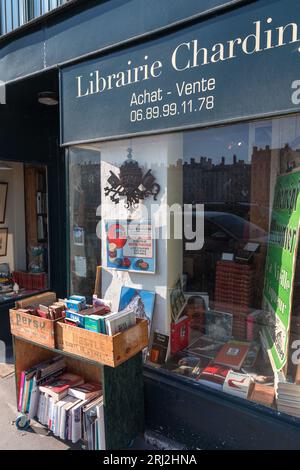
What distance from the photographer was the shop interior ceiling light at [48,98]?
3931mm

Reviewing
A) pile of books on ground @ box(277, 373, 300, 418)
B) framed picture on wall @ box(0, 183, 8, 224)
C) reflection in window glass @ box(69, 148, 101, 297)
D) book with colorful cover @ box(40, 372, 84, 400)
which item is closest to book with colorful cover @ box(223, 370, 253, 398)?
pile of books on ground @ box(277, 373, 300, 418)

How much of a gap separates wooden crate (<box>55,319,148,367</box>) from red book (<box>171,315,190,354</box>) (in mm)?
577

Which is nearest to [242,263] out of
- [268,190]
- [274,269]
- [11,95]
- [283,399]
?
[274,269]

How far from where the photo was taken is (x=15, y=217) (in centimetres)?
482

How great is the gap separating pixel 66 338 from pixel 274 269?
1764 millimetres

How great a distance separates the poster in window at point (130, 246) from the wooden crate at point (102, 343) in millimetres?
592

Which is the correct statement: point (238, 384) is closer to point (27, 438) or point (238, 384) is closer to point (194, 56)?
point (27, 438)

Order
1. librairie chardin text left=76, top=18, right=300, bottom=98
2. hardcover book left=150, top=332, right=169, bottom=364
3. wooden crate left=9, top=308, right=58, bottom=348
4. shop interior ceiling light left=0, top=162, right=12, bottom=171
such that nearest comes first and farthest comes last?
librairie chardin text left=76, top=18, right=300, bottom=98 → wooden crate left=9, top=308, right=58, bottom=348 → hardcover book left=150, top=332, right=169, bottom=364 → shop interior ceiling light left=0, top=162, right=12, bottom=171

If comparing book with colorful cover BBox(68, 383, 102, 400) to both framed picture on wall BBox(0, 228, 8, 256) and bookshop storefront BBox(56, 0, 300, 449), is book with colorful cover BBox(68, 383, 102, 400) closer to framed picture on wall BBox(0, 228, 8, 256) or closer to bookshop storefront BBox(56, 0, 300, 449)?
bookshop storefront BBox(56, 0, 300, 449)

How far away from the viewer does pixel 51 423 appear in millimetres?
2572

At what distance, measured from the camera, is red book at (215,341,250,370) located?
286 cm

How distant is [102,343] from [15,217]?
313 cm
